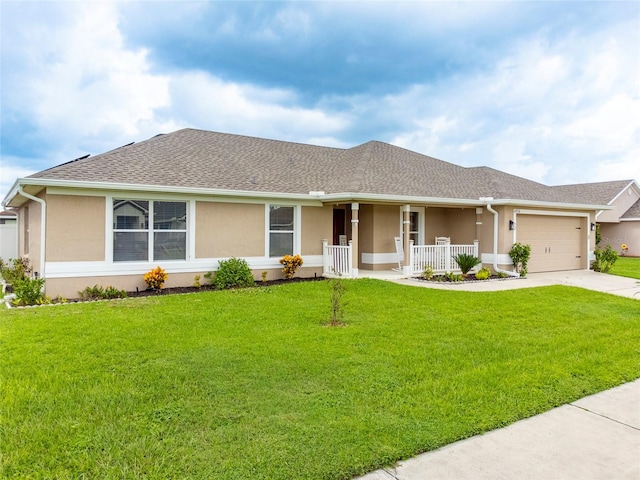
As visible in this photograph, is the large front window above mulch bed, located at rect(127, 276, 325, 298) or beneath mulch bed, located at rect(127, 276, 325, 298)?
above

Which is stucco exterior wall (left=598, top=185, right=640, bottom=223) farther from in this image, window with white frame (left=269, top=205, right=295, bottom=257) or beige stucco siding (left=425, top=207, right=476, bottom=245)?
window with white frame (left=269, top=205, right=295, bottom=257)

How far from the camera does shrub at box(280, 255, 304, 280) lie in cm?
1232

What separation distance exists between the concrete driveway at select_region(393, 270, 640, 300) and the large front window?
21.5 ft

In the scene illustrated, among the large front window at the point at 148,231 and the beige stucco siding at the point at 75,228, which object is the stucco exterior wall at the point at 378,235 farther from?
the beige stucco siding at the point at 75,228

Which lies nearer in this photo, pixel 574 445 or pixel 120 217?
pixel 574 445

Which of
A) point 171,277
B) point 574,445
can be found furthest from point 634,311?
point 171,277

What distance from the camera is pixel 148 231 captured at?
1062 cm

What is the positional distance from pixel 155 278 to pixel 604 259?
16.8 metres

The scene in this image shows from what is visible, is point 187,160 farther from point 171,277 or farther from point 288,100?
point 288,100

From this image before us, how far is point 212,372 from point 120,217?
7.20m

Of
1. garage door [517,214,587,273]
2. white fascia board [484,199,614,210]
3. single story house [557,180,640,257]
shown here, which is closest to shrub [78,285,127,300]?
white fascia board [484,199,614,210]

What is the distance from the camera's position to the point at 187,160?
12344mm

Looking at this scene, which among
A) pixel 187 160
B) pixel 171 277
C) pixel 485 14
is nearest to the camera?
pixel 485 14

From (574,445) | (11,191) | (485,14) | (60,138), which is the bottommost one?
(574,445)
